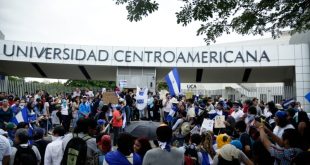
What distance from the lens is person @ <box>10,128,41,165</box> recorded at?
203 inches

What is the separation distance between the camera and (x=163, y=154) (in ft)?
14.0

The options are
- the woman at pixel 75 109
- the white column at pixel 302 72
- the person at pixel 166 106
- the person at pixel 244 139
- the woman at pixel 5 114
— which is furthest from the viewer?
the white column at pixel 302 72

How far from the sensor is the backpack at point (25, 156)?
516 cm

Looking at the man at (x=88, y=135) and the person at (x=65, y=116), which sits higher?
the man at (x=88, y=135)

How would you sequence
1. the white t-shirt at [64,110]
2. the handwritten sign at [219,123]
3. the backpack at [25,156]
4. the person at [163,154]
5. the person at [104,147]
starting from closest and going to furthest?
the person at [163,154] → the person at [104,147] → the backpack at [25,156] → the handwritten sign at [219,123] → the white t-shirt at [64,110]

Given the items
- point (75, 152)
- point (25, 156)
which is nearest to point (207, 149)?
point (75, 152)

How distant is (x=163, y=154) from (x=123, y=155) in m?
0.53

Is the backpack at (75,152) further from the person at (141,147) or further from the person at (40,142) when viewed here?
the person at (40,142)

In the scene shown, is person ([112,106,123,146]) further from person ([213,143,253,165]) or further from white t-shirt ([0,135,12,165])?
person ([213,143,253,165])

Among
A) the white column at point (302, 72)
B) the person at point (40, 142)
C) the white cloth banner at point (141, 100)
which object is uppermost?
the white column at point (302, 72)

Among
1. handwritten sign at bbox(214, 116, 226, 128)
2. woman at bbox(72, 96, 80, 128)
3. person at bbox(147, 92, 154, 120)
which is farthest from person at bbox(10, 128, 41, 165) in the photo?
person at bbox(147, 92, 154, 120)

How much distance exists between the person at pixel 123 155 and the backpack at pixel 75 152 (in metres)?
0.40

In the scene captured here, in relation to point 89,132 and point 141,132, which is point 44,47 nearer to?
point 141,132

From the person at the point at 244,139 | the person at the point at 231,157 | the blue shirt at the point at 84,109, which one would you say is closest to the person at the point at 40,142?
the person at the point at 231,157
